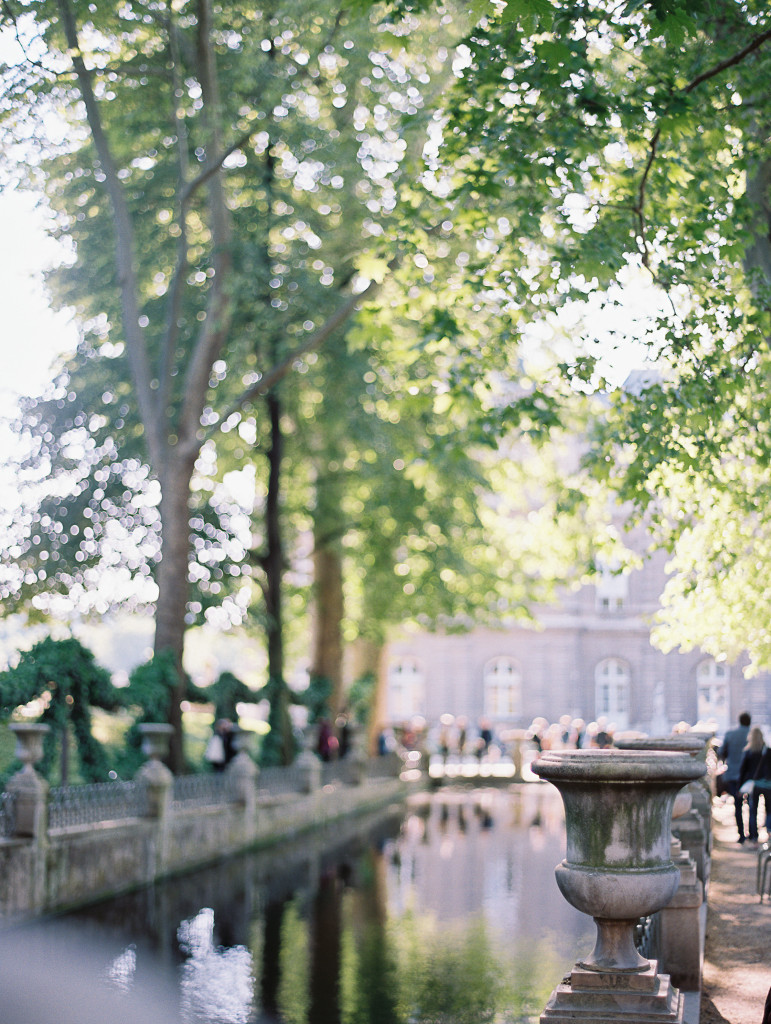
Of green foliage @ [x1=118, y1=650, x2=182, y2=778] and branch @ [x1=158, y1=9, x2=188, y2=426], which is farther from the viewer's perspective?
branch @ [x1=158, y1=9, x2=188, y2=426]

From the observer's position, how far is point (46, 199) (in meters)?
19.6

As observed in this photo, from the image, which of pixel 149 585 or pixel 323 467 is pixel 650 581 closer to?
pixel 323 467

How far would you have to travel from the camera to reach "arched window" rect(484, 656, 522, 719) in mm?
51156

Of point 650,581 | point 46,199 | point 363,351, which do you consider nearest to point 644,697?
point 650,581

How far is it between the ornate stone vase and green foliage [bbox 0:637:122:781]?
9.28 m

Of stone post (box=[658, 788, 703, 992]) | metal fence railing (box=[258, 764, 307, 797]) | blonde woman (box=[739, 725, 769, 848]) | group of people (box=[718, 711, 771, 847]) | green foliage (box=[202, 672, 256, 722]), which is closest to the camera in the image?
stone post (box=[658, 788, 703, 992])

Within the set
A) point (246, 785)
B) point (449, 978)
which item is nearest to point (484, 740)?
point (246, 785)

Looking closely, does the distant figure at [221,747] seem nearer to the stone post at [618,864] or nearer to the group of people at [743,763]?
the group of people at [743,763]

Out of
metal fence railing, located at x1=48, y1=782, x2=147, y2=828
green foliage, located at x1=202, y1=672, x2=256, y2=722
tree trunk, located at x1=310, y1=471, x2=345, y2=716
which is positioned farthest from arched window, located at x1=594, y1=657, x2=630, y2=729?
metal fence railing, located at x1=48, y1=782, x2=147, y2=828

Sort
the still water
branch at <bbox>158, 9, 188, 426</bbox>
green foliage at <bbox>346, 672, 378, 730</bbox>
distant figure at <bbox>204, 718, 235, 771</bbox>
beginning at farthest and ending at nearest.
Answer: green foliage at <bbox>346, 672, 378, 730</bbox>
distant figure at <bbox>204, 718, 235, 771</bbox>
branch at <bbox>158, 9, 188, 426</bbox>
the still water

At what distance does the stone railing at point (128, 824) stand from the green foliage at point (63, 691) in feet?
2.28

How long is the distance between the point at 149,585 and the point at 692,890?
52.3ft

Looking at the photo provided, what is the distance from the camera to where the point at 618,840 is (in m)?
5.46

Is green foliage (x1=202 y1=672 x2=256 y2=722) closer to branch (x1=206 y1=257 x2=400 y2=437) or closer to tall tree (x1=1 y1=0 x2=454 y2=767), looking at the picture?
tall tree (x1=1 y1=0 x2=454 y2=767)
